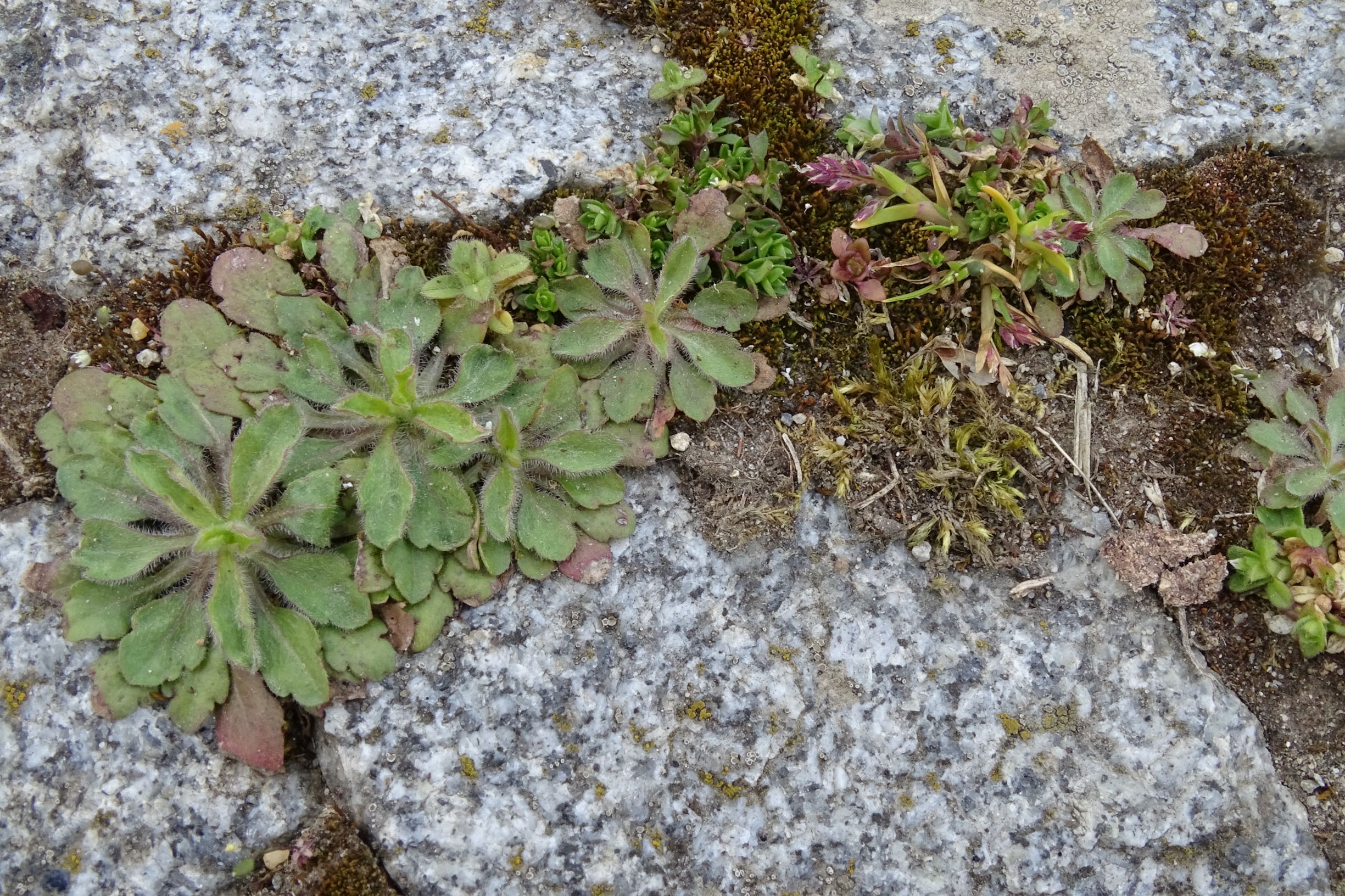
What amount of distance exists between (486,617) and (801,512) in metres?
1.24

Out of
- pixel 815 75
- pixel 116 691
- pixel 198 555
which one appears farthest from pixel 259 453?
pixel 815 75

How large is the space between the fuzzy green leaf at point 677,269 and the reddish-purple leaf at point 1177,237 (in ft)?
5.72

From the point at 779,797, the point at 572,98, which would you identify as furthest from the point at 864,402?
the point at 572,98

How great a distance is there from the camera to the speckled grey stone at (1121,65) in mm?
3705

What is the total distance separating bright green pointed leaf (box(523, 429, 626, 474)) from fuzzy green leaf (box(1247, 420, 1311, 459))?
8.01 feet

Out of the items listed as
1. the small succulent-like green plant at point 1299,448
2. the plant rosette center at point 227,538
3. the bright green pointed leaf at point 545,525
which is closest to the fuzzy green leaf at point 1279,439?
the small succulent-like green plant at point 1299,448

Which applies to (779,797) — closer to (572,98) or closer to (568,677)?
(568,677)

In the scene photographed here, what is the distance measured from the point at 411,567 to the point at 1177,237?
323 cm

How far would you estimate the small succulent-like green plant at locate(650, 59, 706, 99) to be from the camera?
11.8 feet

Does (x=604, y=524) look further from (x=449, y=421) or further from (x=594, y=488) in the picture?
(x=449, y=421)

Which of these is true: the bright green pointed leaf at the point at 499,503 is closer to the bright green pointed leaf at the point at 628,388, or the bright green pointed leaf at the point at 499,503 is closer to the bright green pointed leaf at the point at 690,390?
the bright green pointed leaf at the point at 628,388

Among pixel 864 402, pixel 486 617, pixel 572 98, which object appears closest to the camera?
pixel 486 617

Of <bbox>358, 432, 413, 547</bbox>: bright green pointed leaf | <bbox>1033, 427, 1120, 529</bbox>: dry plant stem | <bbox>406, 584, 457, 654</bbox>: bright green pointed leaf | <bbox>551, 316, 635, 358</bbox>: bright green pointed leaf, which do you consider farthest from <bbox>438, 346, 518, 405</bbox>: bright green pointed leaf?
<bbox>1033, 427, 1120, 529</bbox>: dry plant stem

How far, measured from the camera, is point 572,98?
12.3ft
